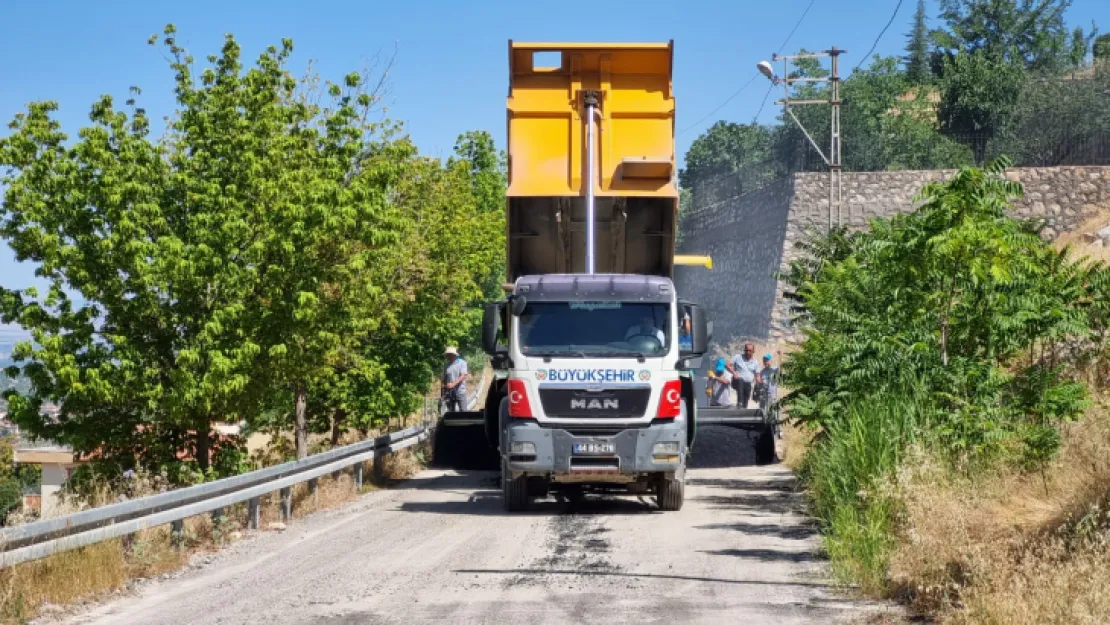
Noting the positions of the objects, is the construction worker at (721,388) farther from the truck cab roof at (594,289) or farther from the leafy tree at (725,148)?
the leafy tree at (725,148)

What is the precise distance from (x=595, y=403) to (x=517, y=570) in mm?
4356

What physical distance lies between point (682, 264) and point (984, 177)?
6.99 metres

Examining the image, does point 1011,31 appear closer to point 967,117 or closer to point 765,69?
point 967,117

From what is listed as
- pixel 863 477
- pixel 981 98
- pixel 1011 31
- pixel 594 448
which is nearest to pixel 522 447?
pixel 594 448

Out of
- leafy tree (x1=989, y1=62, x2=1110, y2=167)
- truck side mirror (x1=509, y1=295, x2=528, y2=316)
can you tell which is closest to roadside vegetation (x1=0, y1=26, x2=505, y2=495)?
truck side mirror (x1=509, y1=295, x2=528, y2=316)

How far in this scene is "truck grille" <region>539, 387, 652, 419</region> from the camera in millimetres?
14961

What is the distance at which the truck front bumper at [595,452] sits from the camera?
14930 millimetres

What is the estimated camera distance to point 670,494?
611 inches

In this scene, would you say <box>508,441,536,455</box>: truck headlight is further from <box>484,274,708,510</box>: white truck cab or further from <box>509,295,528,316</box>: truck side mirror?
<box>509,295,528,316</box>: truck side mirror

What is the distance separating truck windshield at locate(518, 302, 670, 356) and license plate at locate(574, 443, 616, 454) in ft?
3.39

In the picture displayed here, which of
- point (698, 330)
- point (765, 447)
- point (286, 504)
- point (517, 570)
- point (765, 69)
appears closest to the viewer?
point (517, 570)

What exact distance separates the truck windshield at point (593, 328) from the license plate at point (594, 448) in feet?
3.39

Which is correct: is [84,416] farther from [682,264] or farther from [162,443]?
[682,264]

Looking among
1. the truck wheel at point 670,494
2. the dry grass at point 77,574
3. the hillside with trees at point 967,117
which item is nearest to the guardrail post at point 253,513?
the dry grass at point 77,574
